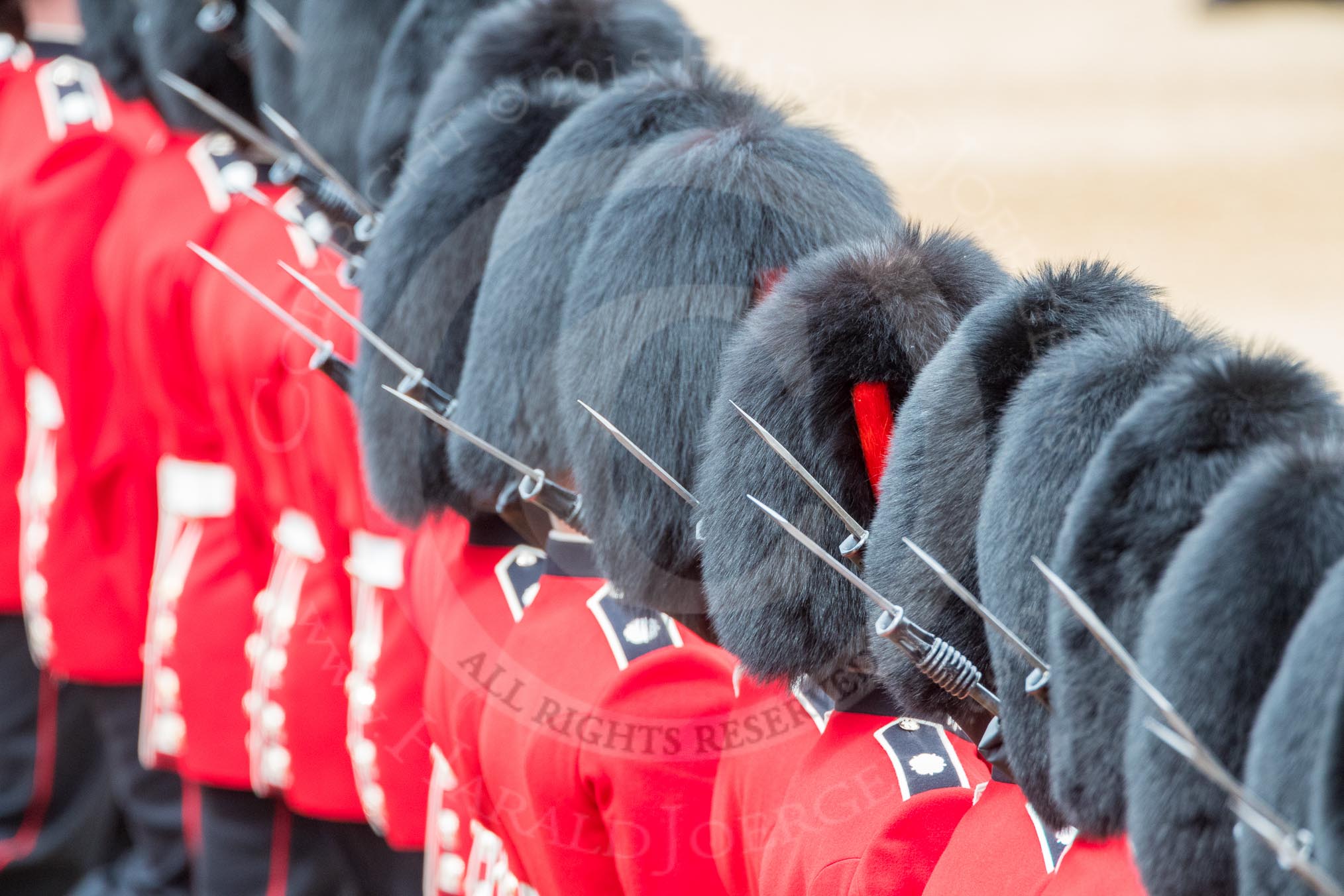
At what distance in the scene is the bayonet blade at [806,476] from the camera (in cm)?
85

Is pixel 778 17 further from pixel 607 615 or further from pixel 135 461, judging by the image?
pixel 607 615

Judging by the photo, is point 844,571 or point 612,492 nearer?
point 844,571

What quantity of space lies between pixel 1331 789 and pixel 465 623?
35.6 inches

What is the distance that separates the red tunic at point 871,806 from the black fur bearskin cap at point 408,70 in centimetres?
85

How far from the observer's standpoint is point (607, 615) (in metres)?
1.19

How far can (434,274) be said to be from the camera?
1297 millimetres

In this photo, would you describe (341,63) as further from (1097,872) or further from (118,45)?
(1097,872)

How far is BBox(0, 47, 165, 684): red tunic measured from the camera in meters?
2.06

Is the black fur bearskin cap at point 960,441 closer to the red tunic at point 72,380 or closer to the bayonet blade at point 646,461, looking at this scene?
the bayonet blade at point 646,461

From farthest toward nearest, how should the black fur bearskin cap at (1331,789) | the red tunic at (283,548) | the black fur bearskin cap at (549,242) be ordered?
the red tunic at (283,548) < the black fur bearskin cap at (549,242) < the black fur bearskin cap at (1331,789)

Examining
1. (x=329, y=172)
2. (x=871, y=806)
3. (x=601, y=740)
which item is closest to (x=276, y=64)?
(x=329, y=172)

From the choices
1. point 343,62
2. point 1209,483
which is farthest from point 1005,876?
point 343,62

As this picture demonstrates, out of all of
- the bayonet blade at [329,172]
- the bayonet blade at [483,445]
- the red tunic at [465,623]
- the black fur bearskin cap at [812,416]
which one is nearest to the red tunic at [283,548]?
the bayonet blade at [329,172]

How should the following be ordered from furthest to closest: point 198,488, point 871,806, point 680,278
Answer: point 198,488 < point 680,278 < point 871,806
